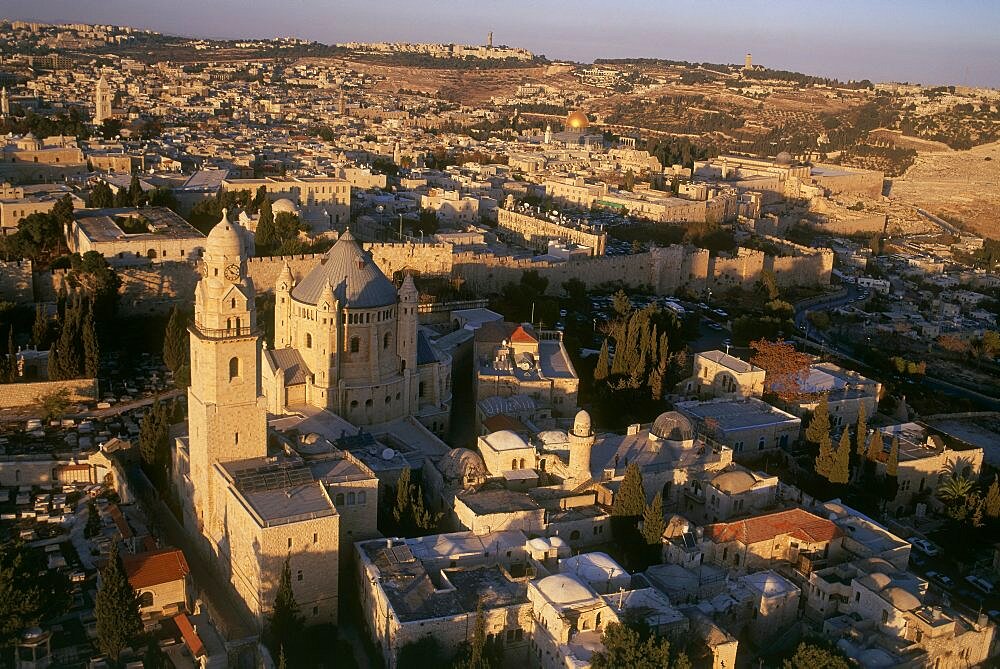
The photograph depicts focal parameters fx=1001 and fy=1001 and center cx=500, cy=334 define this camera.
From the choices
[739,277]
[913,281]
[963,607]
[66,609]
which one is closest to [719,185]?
[913,281]

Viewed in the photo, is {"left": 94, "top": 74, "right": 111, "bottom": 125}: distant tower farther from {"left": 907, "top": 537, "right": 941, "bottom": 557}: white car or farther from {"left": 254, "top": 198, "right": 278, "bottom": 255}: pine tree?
{"left": 907, "top": 537, "right": 941, "bottom": 557}: white car

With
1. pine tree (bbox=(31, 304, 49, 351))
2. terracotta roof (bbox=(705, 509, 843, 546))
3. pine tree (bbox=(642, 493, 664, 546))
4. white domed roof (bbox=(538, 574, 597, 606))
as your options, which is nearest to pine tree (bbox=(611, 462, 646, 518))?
pine tree (bbox=(642, 493, 664, 546))

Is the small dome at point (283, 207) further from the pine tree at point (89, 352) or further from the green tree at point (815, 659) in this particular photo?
the green tree at point (815, 659)

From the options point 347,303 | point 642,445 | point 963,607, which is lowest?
point 963,607

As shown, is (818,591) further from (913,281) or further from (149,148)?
(149,148)

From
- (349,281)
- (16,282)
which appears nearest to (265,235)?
(16,282)

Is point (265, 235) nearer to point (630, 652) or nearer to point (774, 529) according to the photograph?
point (774, 529)

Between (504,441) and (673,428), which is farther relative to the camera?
(673,428)
